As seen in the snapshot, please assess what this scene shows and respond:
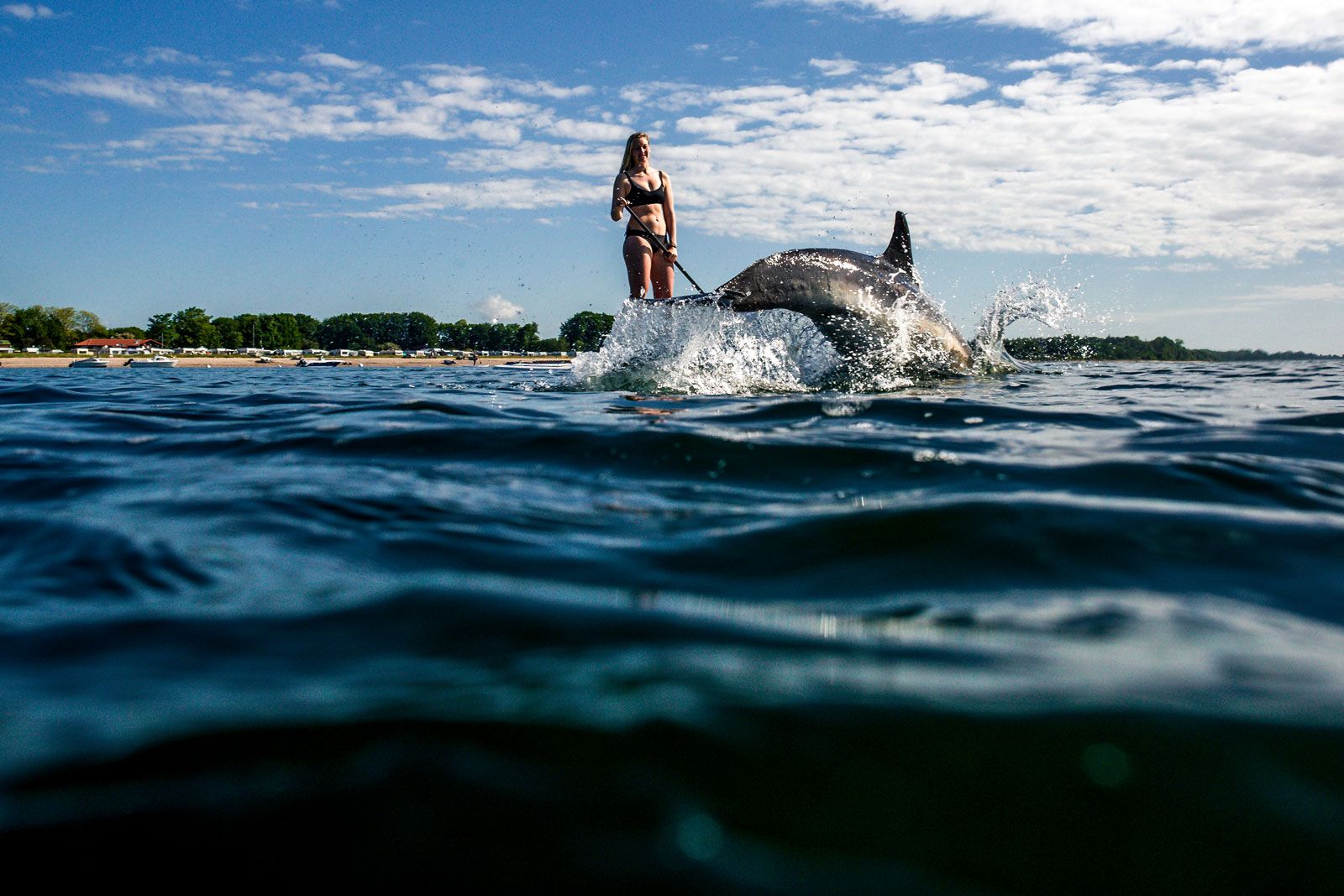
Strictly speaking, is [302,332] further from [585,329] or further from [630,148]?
[630,148]

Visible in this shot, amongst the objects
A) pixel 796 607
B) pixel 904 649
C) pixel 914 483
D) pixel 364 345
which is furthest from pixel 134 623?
pixel 364 345

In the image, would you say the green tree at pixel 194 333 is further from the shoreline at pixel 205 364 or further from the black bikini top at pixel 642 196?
the black bikini top at pixel 642 196

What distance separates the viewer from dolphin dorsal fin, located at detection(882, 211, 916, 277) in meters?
9.70

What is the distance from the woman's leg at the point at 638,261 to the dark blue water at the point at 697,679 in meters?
8.39

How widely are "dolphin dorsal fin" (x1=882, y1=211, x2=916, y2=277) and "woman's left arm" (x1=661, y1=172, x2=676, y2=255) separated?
3.17 meters

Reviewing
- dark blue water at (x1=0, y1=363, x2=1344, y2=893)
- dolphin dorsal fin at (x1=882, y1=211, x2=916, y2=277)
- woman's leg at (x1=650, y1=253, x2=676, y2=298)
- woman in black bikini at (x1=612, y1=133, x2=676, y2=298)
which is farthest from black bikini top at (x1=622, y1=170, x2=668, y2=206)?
dark blue water at (x1=0, y1=363, x2=1344, y2=893)

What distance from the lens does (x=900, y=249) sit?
975cm

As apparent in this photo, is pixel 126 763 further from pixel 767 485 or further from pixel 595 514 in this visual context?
pixel 767 485

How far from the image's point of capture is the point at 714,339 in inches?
397

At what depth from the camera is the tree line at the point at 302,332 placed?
434ft

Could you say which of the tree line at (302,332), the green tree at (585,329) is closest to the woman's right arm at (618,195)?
the tree line at (302,332)

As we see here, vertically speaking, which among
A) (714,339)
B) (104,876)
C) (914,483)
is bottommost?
(104,876)

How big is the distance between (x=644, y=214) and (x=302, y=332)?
7386 inches

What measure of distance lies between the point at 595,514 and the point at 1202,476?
2.61m
